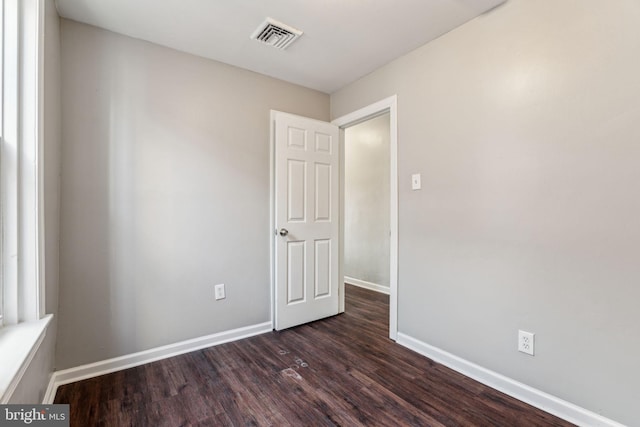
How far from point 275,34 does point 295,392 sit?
2399mm

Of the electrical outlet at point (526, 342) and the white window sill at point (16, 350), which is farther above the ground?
the white window sill at point (16, 350)

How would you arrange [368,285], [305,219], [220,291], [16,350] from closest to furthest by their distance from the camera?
[16,350]
[220,291]
[305,219]
[368,285]

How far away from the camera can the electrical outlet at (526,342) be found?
5.55 feet

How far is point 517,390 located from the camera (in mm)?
1734

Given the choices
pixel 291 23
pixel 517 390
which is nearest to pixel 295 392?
pixel 517 390

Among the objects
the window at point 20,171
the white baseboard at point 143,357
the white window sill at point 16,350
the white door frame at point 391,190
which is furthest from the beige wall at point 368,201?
the white window sill at point 16,350

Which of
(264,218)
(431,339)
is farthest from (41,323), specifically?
(431,339)

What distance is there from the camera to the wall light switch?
230cm

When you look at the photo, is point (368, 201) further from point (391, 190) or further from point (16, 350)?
point (16, 350)

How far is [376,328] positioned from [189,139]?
2345 millimetres

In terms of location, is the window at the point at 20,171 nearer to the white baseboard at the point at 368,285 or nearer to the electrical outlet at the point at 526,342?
the electrical outlet at the point at 526,342

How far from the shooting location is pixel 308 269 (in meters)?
2.90

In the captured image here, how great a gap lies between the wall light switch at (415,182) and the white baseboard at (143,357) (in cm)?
179
